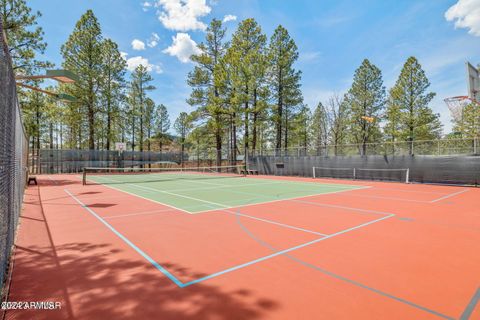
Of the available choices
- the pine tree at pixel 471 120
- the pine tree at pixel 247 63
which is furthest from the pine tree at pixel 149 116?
the pine tree at pixel 471 120

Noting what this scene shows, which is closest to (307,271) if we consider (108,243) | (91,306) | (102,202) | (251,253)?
(251,253)

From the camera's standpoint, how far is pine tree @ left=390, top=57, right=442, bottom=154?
2834cm

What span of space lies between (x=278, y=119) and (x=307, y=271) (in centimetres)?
2615

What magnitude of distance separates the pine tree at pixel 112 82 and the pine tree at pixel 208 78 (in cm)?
962

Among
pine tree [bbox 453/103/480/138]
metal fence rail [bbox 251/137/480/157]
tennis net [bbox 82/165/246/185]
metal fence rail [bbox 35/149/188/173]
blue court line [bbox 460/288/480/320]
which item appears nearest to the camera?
blue court line [bbox 460/288/480/320]

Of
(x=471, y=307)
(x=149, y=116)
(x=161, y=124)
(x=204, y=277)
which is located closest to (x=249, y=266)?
(x=204, y=277)

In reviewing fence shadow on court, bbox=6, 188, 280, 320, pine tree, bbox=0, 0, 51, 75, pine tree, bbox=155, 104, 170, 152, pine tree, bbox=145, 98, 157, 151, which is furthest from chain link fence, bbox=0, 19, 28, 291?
pine tree, bbox=155, 104, 170, 152

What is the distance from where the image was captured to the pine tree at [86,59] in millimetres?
26828

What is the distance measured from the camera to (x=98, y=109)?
96.5ft

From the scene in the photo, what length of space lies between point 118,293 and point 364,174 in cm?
1923

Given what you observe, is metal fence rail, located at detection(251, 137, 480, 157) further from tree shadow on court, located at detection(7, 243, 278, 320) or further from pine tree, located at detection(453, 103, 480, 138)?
tree shadow on court, located at detection(7, 243, 278, 320)

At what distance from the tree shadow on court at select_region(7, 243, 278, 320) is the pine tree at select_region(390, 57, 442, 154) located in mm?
32654

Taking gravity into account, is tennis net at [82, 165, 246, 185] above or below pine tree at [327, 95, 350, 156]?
below

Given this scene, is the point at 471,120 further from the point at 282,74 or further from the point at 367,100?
the point at 282,74
